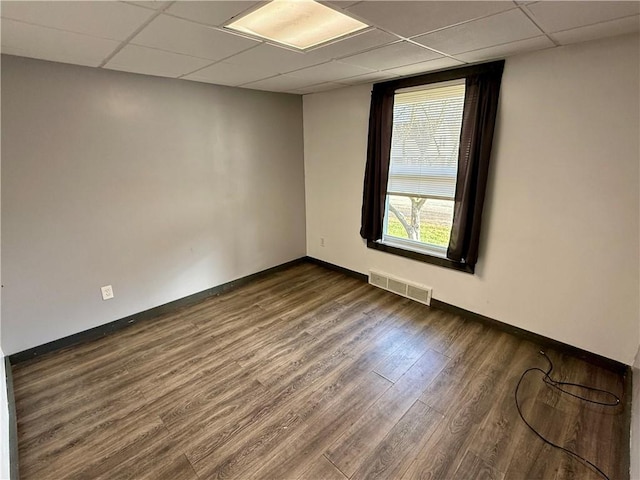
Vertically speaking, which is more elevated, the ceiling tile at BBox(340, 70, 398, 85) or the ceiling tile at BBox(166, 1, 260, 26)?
the ceiling tile at BBox(340, 70, 398, 85)

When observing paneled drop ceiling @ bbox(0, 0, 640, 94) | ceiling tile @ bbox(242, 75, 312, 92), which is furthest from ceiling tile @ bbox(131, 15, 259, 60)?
ceiling tile @ bbox(242, 75, 312, 92)

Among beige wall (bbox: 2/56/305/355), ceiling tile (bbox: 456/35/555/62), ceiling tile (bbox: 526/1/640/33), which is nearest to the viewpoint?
ceiling tile (bbox: 526/1/640/33)

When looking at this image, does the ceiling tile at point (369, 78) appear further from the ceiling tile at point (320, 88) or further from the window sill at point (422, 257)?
the window sill at point (422, 257)

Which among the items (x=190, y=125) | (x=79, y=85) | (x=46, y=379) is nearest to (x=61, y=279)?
(x=46, y=379)

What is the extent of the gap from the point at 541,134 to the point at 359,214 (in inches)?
75.9

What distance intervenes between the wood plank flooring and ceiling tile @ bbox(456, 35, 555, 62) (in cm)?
226

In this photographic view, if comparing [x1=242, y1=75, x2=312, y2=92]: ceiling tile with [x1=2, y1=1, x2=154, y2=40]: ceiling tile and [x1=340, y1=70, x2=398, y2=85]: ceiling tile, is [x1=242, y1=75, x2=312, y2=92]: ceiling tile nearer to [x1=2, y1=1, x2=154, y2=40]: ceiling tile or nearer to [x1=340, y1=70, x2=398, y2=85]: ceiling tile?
[x1=340, y1=70, x2=398, y2=85]: ceiling tile

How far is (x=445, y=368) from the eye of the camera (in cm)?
242

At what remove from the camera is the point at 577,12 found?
5.17ft

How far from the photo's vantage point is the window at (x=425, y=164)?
9.48 feet

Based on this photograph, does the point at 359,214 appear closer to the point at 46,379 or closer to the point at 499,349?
the point at 499,349

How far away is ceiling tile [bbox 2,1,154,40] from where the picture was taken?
1386 mm

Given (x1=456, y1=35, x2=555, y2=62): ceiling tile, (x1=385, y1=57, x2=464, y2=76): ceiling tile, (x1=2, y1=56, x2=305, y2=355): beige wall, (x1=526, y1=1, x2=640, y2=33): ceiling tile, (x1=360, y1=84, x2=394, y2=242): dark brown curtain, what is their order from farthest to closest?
(x1=360, y1=84, x2=394, y2=242): dark brown curtain < (x1=385, y1=57, x2=464, y2=76): ceiling tile < (x1=2, y1=56, x2=305, y2=355): beige wall < (x1=456, y1=35, x2=555, y2=62): ceiling tile < (x1=526, y1=1, x2=640, y2=33): ceiling tile

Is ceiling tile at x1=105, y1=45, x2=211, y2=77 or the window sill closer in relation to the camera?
ceiling tile at x1=105, y1=45, x2=211, y2=77
